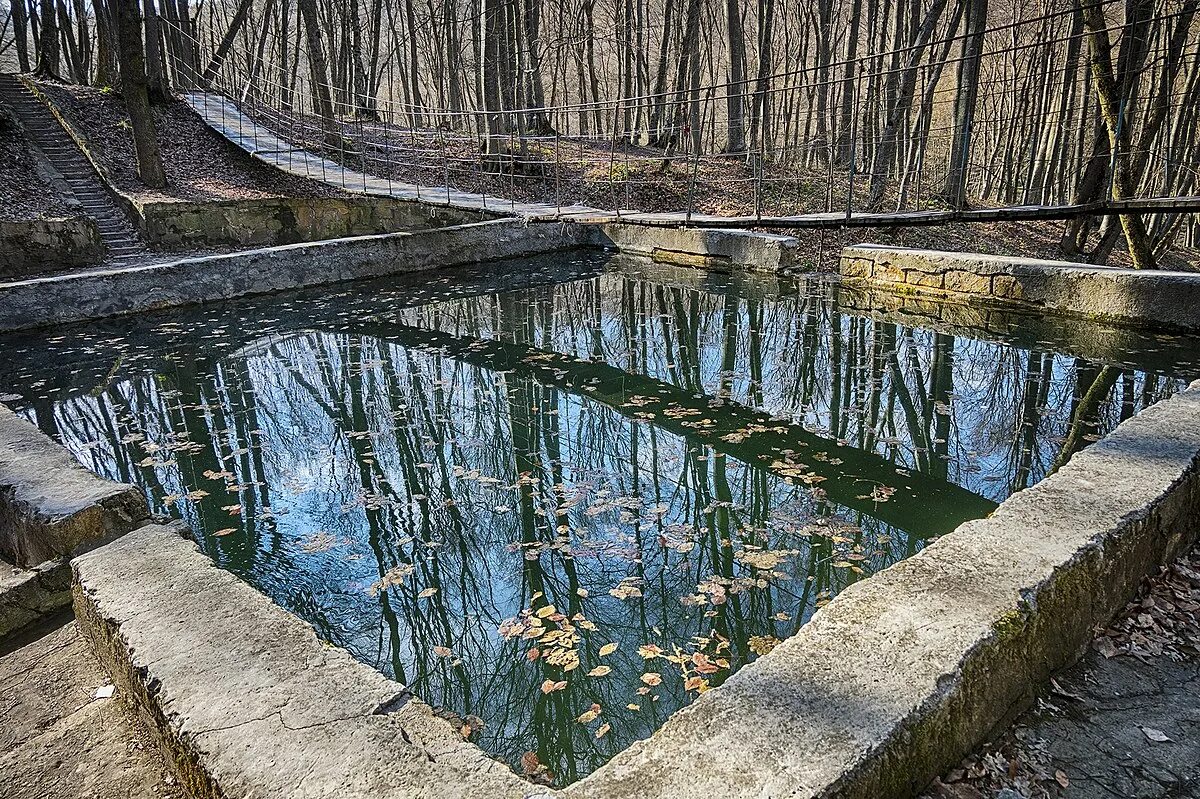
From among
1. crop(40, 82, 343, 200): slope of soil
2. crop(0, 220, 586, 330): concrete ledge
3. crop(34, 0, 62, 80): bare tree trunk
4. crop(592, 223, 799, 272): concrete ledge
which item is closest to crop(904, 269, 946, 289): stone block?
crop(592, 223, 799, 272): concrete ledge

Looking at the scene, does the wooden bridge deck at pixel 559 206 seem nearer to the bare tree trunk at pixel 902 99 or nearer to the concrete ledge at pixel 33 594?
the bare tree trunk at pixel 902 99

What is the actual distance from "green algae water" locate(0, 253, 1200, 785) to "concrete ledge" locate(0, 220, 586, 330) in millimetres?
558

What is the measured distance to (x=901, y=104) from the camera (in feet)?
41.8

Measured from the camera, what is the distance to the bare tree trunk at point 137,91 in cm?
1245

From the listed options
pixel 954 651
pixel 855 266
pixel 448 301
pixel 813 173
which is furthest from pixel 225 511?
pixel 813 173

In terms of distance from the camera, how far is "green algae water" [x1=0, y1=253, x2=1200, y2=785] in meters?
2.91

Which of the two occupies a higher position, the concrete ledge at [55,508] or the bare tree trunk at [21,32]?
the bare tree trunk at [21,32]

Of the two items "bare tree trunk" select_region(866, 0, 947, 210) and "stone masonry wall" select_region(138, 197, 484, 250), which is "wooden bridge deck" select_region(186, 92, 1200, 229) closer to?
"stone masonry wall" select_region(138, 197, 484, 250)

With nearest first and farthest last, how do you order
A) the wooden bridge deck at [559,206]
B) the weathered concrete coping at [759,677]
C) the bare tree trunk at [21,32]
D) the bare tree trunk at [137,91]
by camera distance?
the weathered concrete coping at [759,677] < the wooden bridge deck at [559,206] < the bare tree trunk at [137,91] < the bare tree trunk at [21,32]

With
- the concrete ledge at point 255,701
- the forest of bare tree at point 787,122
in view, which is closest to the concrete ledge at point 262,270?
the forest of bare tree at point 787,122

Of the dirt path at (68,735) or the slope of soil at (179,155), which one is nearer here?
the dirt path at (68,735)

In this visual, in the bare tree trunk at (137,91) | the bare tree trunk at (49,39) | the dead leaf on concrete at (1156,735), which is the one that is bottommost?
the dead leaf on concrete at (1156,735)

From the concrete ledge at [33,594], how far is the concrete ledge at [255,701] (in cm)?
60

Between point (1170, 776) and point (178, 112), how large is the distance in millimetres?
20620
